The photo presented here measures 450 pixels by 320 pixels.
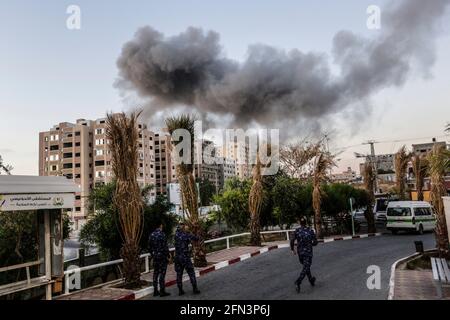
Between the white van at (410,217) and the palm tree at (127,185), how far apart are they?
18.4m

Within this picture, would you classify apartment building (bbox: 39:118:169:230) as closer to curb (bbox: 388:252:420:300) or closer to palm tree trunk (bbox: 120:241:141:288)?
curb (bbox: 388:252:420:300)

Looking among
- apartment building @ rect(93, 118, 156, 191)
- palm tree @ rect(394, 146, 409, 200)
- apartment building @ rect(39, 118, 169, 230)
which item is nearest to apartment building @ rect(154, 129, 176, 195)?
apartment building @ rect(93, 118, 156, 191)

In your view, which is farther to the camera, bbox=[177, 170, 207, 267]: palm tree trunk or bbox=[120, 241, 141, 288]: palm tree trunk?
bbox=[177, 170, 207, 267]: palm tree trunk

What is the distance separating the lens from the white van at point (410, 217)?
22.6 meters

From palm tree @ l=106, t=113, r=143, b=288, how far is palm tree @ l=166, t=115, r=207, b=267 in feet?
7.93

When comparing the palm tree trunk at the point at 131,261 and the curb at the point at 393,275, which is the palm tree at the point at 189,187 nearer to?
the palm tree trunk at the point at 131,261

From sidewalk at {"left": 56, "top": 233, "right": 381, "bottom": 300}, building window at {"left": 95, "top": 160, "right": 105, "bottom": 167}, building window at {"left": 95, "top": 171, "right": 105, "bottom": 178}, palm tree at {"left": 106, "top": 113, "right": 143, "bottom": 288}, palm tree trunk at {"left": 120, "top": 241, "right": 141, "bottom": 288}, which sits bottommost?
sidewalk at {"left": 56, "top": 233, "right": 381, "bottom": 300}

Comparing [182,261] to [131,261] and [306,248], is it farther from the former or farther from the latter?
[306,248]

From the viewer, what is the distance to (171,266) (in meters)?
12.5

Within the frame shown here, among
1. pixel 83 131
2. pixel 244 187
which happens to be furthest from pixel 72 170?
pixel 244 187

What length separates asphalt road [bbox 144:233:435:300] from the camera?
8.50 m

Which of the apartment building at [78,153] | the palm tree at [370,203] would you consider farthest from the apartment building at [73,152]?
the palm tree at [370,203]
